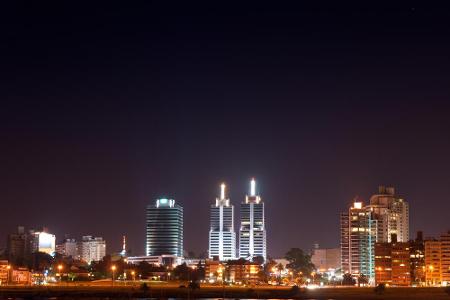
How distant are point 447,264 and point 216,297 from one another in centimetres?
5688

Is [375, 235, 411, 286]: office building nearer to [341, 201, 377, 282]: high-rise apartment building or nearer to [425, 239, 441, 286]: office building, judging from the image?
[425, 239, 441, 286]: office building

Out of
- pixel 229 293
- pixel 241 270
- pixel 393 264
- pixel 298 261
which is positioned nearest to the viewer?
pixel 229 293

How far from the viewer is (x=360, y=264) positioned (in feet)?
614

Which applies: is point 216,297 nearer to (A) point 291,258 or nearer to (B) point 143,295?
(B) point 143,295

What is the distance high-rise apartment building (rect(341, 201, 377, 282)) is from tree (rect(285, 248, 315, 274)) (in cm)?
1268

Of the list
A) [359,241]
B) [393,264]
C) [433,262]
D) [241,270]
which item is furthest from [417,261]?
[359,241]

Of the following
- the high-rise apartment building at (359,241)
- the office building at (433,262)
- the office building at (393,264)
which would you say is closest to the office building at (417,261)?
the office building at (393,264)

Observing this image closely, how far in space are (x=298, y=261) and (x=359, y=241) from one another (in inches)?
734

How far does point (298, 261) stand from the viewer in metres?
178

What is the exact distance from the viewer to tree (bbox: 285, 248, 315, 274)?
175637mm

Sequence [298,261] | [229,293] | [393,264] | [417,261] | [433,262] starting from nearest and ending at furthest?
[229,293]
[433,262]
[393,264]
[417,261]
[298,261]

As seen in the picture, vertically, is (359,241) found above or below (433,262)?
above

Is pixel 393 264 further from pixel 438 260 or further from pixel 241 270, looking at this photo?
pixel 241 270

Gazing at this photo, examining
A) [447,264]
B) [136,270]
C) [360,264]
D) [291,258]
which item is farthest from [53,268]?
[447,264]
